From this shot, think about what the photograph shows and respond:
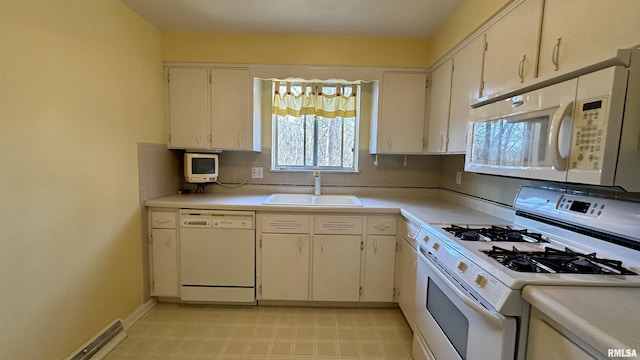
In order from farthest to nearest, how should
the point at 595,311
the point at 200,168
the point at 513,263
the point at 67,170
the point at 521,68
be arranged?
the point at 200,168
the point at 67,170
the point at 521,68
the point at 513,263
the point at 595,311

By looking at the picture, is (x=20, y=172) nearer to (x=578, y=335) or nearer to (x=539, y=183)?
(x=578, y=335)

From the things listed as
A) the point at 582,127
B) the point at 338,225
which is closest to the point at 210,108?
the point at 338,225

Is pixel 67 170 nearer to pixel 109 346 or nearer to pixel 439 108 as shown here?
pixel 109 346

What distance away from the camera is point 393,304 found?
2.41 meters

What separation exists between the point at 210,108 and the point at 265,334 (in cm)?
202

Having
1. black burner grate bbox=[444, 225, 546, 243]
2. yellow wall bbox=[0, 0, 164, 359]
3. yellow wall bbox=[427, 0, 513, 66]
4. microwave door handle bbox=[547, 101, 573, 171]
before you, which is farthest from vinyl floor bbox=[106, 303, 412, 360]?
yellow wall bbox=[427, 0, 513, 66]

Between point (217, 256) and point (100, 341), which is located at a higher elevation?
point (217, 256)

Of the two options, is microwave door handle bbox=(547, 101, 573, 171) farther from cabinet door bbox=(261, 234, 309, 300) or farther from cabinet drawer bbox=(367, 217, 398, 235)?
cabinet door bbox=(261, 234, 309, 300)

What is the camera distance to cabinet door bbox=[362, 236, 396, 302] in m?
2.29

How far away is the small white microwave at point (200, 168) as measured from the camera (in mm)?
2602

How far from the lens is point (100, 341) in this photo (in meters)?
1.81

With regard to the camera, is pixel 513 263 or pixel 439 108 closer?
pixel 513 263

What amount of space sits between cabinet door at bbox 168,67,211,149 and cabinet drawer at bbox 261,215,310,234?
→ 3.21ft

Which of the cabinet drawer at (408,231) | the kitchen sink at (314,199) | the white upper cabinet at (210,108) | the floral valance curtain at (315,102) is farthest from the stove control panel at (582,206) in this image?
the white upper cabinet at (210,108)
